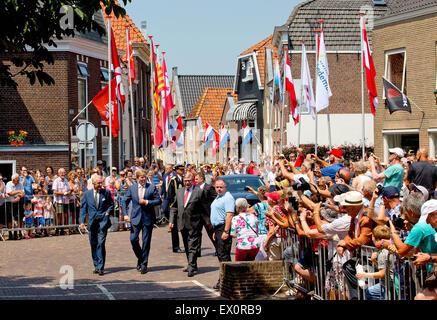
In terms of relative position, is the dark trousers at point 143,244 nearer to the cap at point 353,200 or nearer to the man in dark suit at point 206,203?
the man in dark suit at point 206,203

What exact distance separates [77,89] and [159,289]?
69.5ft

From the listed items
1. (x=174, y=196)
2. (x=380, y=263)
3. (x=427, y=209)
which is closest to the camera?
(x=427, y=209)

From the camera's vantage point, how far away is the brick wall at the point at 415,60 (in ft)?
80.3

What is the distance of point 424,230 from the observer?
21.2ft

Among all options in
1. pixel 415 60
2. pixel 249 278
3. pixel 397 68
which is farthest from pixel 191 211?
pixel 397 68

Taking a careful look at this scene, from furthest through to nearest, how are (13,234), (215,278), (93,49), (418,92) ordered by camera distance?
(93,49) < (418,92) < (13,234) < (215,278)

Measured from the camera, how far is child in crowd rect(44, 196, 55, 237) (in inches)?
800

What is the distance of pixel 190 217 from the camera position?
13.4m

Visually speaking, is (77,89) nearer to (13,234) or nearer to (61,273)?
(13,234)

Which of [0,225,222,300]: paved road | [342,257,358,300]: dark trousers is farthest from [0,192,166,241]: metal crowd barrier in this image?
[342,257,358,300]: dark trousers

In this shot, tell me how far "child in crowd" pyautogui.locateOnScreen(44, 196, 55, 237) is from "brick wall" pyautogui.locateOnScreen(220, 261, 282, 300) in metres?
10.6

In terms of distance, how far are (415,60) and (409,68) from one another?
389 mm

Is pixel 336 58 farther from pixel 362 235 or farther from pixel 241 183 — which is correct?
pixel 362 235
